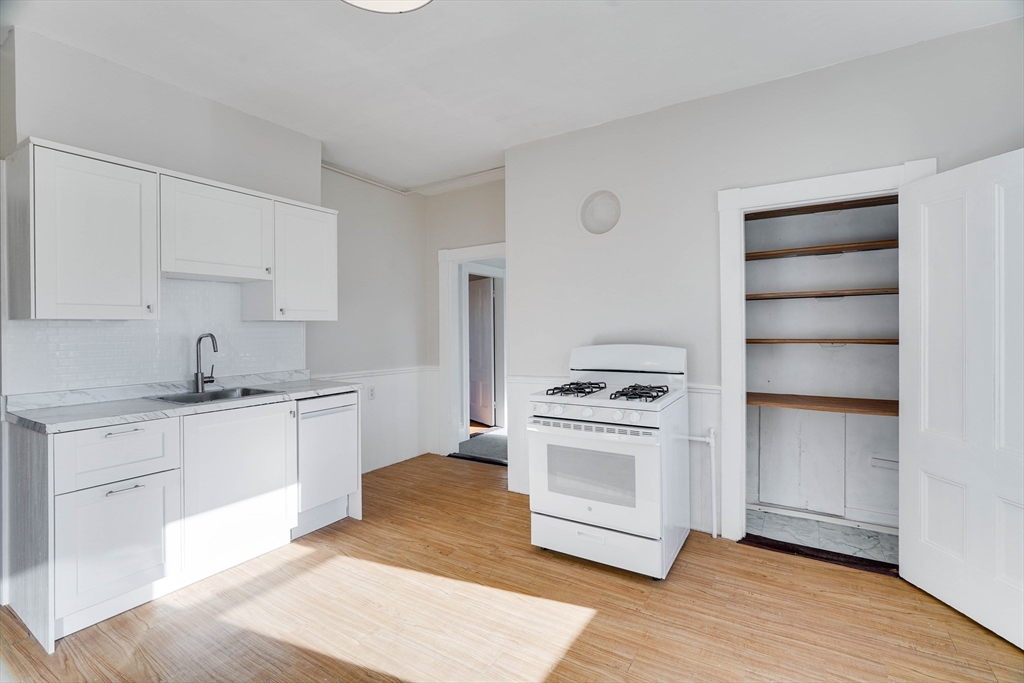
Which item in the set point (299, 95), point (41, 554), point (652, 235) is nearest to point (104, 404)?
point (41, 554)

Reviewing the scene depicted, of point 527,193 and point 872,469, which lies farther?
point 527,193

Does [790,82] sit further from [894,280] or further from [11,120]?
[11,120]

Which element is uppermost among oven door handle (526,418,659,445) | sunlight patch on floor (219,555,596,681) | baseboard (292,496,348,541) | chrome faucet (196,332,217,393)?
chrome faucet (196,332,217,393)

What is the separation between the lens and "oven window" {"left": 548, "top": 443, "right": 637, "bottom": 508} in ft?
8.02

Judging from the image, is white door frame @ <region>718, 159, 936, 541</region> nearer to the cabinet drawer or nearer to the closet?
the closet

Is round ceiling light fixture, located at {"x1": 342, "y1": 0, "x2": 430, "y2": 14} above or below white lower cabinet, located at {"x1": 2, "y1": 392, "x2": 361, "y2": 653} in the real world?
above

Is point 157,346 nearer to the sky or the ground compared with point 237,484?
nearer to the sky

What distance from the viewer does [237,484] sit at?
2.58 meters

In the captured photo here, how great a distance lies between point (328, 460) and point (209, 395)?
2.66ft

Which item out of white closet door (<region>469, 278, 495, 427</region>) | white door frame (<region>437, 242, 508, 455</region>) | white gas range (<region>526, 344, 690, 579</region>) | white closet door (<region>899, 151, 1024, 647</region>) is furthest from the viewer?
white closet door (<region>469, 278, 495, 427</region>)

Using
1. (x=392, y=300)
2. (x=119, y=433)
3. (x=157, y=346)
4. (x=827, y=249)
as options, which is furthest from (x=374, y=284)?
(x=827, y=249)

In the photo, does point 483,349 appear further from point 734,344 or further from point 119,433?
point 119,433

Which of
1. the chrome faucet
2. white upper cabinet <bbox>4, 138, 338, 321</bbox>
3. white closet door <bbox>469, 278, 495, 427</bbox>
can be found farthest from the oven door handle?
white closet door <bbox>469, 278, 495, 427</bbox>

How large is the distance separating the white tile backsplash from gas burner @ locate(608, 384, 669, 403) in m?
2.37
